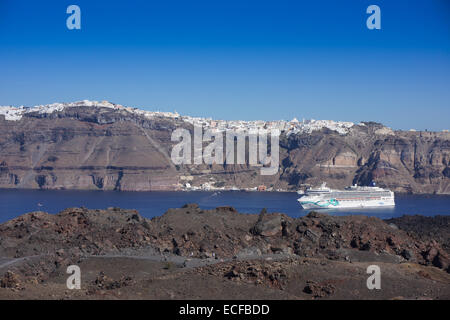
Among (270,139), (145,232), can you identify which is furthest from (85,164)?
(145,232)

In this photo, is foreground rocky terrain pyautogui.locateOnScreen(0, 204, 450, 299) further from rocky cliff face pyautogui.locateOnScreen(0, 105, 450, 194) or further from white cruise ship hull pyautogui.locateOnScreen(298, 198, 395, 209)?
rocky cliff face pyautogui.locateOnScreen(0, 105, 450, 194)

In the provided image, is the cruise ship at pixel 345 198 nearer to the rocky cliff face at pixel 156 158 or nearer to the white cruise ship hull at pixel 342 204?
the white cruise ship hull at pixel 342 204

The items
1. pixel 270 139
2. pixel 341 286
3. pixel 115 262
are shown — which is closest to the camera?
pixel 341 286

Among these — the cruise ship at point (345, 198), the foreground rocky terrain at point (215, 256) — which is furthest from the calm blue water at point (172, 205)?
the foreground rocky terrain at point (215, 256)

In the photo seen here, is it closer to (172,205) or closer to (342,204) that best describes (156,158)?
(172,205)

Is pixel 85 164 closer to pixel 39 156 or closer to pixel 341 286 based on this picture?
pixel 39 156

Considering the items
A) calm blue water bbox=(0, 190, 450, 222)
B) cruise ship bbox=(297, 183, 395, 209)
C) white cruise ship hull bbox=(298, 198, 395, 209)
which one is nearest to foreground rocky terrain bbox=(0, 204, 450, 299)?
calm blue water bbox=(0, 190, 450, 222)
